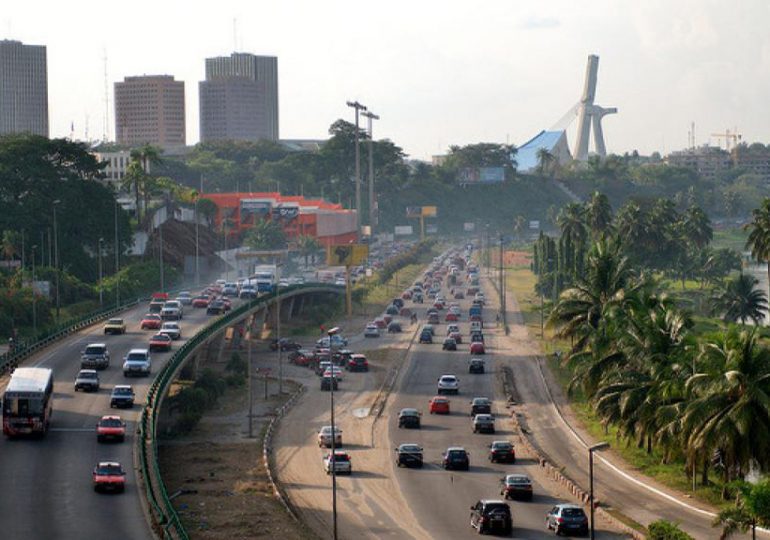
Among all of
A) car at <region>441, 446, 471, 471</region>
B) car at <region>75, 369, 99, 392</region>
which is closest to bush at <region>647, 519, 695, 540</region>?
car at <region>441, 446, 471, 471</region>

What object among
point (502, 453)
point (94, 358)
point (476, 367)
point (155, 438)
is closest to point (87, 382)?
point (94, 358)

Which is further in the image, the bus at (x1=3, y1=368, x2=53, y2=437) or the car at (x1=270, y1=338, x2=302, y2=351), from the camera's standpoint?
the car at (x1=270, y1=338, x2=302, y2=351)

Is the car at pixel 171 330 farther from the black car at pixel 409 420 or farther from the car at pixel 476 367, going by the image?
the black car at pixel 409 420

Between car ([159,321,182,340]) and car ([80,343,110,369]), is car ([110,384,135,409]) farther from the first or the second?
car ([159,321,182,340])

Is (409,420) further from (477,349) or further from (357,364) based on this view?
(477,349)

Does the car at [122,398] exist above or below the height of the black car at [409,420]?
above

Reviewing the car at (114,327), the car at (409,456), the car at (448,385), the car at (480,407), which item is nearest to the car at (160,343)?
the car at (114,327)
